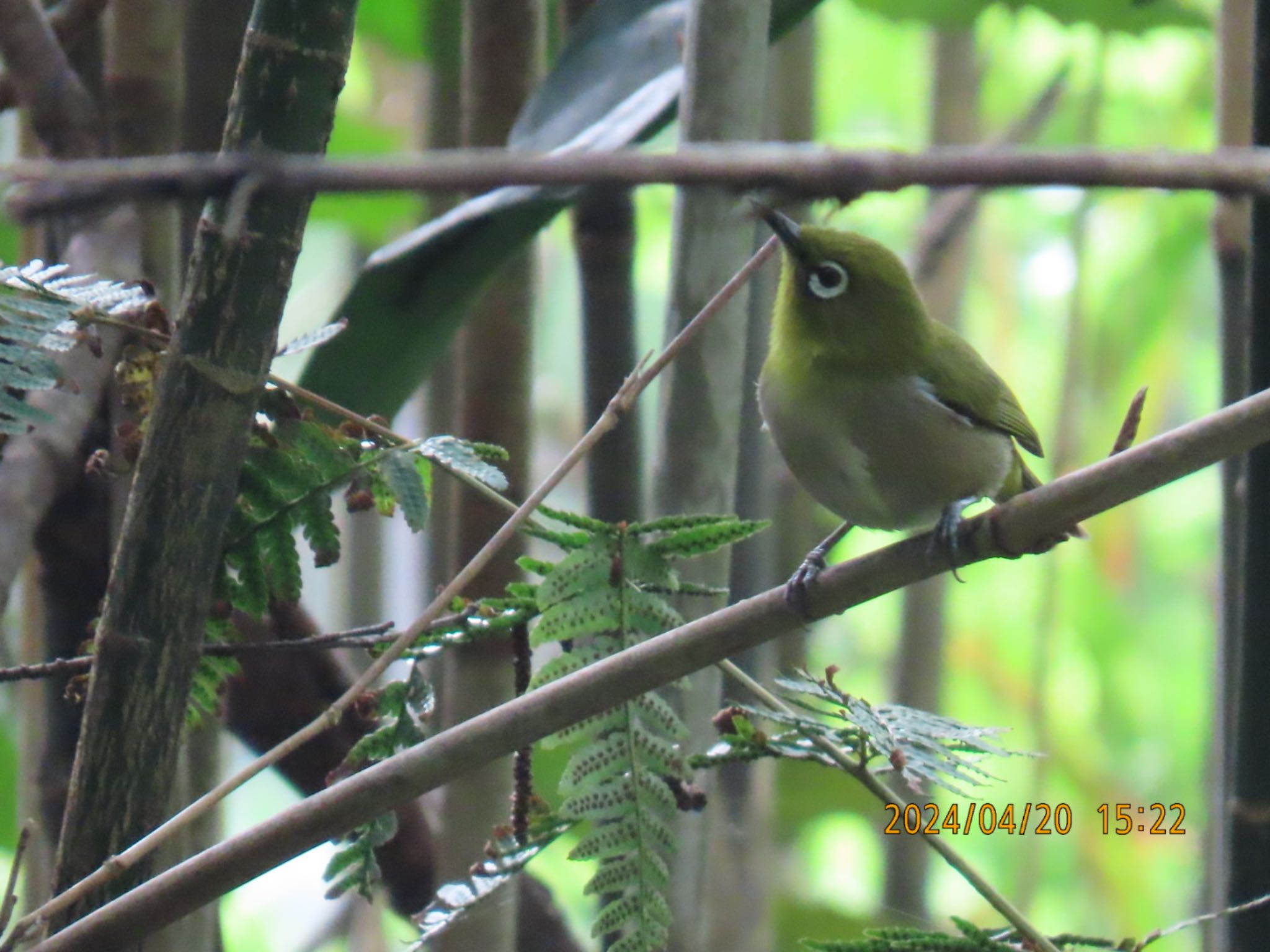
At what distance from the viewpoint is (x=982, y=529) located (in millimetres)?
858

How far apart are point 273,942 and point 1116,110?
3.47 metres

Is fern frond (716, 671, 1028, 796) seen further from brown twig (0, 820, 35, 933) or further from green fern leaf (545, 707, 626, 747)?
brown twig (0, 820, 35, 933)

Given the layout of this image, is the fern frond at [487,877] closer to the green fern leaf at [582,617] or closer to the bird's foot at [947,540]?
the green fern leaf at [582,617]

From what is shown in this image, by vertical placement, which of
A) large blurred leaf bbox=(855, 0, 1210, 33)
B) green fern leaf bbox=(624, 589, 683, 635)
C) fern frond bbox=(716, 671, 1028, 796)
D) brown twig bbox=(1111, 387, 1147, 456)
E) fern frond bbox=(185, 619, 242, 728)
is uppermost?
large blurred leaf bbox=(855, 0, 1210, 33)

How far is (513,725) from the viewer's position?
755 millimetres

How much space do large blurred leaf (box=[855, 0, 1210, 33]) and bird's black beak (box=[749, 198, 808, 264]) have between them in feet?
2.73

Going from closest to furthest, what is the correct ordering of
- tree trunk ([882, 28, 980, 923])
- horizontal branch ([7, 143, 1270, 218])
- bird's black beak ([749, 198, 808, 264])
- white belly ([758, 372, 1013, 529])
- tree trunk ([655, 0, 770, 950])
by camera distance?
horizontal branch ([7, 143, 1270, 218])
tree trunk ([655, 0, 770, 950])
bird's black beak ([749, 198, 808, 264])
white belly ([758, 372, 1013, 529])
tree trunk ([882, 28, 980, 923])

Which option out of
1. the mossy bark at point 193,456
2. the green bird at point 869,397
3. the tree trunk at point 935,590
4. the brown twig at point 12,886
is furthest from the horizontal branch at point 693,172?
the tree trunk at point 935,590

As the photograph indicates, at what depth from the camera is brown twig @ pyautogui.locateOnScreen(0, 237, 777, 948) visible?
78cm

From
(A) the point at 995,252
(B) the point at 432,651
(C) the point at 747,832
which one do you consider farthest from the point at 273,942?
(B) the point at 432,651

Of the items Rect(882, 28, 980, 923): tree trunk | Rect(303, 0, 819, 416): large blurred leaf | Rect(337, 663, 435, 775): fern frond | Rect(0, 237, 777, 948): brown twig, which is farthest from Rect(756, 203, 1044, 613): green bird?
Rect(337, 663, 435, 775): fern frond

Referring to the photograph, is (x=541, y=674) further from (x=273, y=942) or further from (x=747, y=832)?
(x=273, y=942)

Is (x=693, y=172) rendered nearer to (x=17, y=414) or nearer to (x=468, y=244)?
(x=17, y=414)

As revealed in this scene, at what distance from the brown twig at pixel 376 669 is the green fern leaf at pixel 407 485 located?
0.24ft
